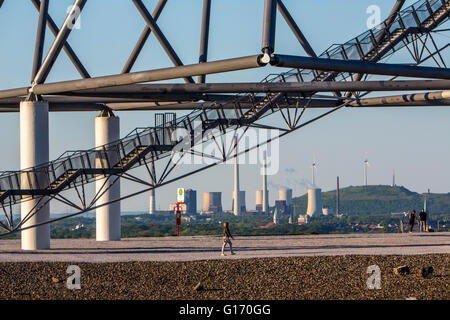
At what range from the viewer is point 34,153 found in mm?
47000

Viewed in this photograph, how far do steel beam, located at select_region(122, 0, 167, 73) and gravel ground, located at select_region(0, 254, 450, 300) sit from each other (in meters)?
12.1

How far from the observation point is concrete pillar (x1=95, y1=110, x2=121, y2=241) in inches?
2146

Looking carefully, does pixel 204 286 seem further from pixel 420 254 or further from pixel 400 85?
pixel 400 85

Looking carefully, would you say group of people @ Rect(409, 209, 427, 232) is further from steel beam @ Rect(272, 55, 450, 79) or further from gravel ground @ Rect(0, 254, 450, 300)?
steel beam @ Rect(272, 55, 450, 79)

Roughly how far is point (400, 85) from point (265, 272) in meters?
12.8

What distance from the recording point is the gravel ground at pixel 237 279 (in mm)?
28594

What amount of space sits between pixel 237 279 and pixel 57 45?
53.7ft

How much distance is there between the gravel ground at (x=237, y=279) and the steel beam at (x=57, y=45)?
11.2 metres

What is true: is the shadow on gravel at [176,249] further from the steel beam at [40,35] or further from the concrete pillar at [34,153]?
the steel beam at [40,35]

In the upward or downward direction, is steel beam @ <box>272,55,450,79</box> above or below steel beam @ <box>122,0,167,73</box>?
below

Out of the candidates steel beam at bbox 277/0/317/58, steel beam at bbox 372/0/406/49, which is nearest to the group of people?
steel beam at bbox 372/0/406/49

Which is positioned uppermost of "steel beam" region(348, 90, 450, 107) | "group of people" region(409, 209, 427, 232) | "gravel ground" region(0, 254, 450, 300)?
"steel beam" region(348, 90, 450, 107)

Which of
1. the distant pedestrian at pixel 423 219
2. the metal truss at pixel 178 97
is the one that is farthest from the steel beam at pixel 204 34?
the distant pedestrian at pixel 423 219

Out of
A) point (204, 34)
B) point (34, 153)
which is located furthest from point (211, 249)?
point (204, 34)
